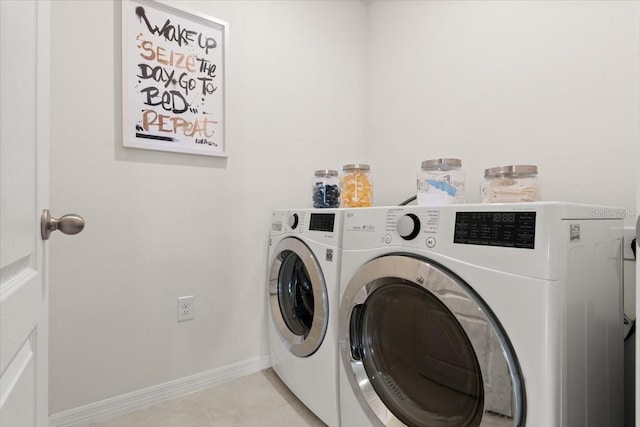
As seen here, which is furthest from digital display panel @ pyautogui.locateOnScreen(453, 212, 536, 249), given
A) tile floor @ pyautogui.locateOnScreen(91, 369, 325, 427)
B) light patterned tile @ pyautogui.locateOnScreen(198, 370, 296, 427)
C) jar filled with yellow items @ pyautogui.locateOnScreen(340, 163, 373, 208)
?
light patterned tile @ pyautogui.locateOnScreen(198, 370, 296, 427)

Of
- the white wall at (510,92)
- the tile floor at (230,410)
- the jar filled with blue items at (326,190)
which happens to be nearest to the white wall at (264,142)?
the white wall at (510,92)

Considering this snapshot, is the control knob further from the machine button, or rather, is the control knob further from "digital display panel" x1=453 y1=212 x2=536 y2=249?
the machine button

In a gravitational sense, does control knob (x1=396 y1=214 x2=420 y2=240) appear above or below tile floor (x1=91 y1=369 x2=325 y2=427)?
above

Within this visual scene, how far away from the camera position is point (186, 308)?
5.08 ft

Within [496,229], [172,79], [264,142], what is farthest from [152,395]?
[496,229]

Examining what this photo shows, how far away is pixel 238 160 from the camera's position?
1.70m

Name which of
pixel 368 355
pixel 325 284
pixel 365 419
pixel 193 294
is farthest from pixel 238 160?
pixel 365 419

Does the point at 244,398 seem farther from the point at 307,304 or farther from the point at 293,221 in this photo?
the point at 293,221

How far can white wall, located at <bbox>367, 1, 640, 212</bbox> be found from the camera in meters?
1.21

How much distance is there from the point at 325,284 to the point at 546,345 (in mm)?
725

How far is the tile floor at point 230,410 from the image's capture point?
1339 millimetres

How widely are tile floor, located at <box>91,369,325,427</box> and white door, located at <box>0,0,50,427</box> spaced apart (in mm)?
782

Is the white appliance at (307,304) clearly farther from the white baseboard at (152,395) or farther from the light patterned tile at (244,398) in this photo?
the white baseboard at (152,395)

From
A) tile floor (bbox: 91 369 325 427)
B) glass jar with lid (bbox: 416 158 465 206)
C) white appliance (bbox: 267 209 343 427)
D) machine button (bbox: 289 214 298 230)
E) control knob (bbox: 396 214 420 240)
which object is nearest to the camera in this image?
control knob (bbox: 396 214 420 240)
